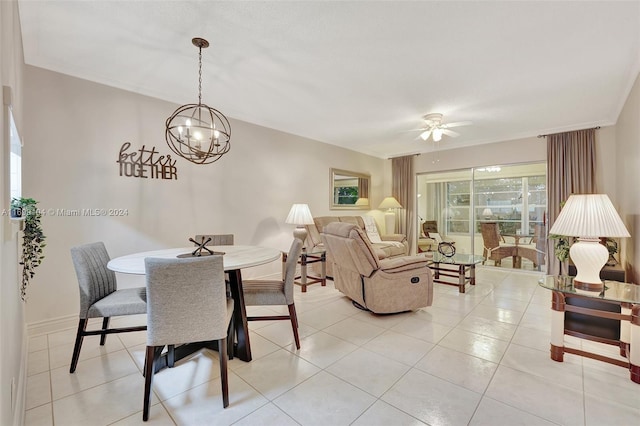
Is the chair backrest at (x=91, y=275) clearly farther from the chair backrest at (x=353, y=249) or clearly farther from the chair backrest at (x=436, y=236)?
the chair backrest at (x=436, y=236)

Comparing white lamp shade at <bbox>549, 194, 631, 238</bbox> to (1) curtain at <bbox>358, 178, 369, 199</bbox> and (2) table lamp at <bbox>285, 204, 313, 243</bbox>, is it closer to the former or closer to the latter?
(2) table lamp at <bbox>285, 204, 313, 243</bbox>

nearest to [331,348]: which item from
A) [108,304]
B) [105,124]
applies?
[108,304]

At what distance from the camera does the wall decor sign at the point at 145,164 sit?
→ 121 inches

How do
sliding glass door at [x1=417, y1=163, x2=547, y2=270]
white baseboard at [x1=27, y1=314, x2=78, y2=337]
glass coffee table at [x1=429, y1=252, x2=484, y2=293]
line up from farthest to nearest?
sliding glass door at [x1=417, y1=163, x2=547, y2=270]
glass coffee table at [x1=429, y1=252, x2=484, y2=293]
white baseboard at [x1=27, y1=314, x2=78, y2=337]

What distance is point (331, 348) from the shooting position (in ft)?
7.86

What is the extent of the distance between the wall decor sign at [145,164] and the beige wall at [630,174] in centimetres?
490

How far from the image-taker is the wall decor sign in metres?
3.08

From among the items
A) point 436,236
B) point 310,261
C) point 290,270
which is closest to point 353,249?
point 290,270

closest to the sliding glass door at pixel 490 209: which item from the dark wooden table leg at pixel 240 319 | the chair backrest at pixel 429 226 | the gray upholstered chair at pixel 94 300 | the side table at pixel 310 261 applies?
the chair backrest at pixel 429 226

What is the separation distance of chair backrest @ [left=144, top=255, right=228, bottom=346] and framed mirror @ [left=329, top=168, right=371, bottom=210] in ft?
13.5

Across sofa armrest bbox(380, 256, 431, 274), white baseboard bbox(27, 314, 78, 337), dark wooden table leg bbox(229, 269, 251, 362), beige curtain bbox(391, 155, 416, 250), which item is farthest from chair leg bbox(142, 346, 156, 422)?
beige curtain bbox(391, 155, 416, 250)

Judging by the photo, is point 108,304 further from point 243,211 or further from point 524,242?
point 524,242

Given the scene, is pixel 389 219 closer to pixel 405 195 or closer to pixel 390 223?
pixel 390 223

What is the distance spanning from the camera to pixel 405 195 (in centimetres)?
656
